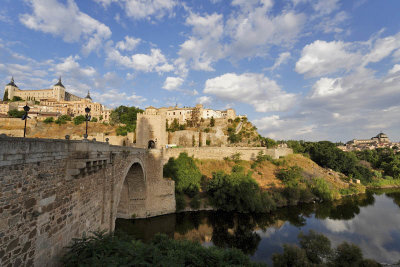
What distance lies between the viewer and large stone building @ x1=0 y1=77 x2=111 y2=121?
5822cm

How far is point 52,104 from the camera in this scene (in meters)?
63.5

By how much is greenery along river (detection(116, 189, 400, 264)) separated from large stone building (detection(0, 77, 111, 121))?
51261 mm

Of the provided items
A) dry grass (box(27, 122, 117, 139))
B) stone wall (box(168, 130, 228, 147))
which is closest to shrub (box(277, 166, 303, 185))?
stone wall (box(168, 130, 228, 147))

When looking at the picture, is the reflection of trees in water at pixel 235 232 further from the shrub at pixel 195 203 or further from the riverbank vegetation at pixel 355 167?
the riverbank vegetation at pixel 355 167

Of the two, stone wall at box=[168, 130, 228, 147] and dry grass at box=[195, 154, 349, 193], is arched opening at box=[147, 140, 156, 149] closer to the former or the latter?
dry grass at box=[195, 154, 349, 193]

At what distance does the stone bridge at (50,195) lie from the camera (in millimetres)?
3881

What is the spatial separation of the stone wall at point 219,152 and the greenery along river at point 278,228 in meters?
10.6

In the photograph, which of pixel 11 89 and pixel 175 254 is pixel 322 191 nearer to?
pixel 175 254

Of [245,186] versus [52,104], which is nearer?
[245,186]

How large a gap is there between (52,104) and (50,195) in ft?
245

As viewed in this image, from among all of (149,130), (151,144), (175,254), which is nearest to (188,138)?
(151,144)

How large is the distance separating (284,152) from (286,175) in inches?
497

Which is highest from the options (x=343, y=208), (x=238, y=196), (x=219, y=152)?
(x=219, y=152)

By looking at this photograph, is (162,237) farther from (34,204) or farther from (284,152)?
(284,152)
